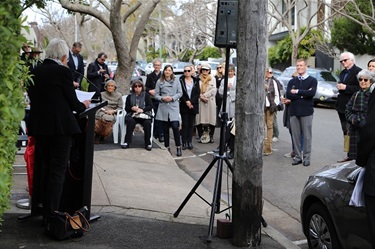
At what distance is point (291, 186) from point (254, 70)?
181 inches

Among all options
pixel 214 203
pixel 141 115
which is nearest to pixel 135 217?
pixel 214 203

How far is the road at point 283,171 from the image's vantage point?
27.6 ft

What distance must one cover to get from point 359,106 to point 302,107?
59.0 inches

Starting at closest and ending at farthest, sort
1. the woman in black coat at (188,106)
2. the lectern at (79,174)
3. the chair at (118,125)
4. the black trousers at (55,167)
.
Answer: the black trousers at (55,167), the lectern at (79,174), the chair at (118,125), the woman in black coat at (188,106)

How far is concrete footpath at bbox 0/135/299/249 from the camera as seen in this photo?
6.21m

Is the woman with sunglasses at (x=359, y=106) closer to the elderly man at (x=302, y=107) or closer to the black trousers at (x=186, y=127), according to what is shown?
Answer: the elderly man at (x=302, y=107)

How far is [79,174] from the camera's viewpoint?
265 inches

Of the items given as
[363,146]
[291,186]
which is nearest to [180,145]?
[291,186]

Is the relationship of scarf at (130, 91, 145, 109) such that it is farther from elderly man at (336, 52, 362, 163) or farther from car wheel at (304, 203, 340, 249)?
car wheel at (304, 203, 340, 249)

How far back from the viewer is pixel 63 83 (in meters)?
6.21

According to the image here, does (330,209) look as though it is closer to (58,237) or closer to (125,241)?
(125,241)

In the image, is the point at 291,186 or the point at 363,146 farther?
the point at 291,186

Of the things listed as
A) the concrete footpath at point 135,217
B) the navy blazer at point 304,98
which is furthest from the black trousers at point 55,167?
the navy blazer at point 304,98

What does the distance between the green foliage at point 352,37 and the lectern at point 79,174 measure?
2868cm
